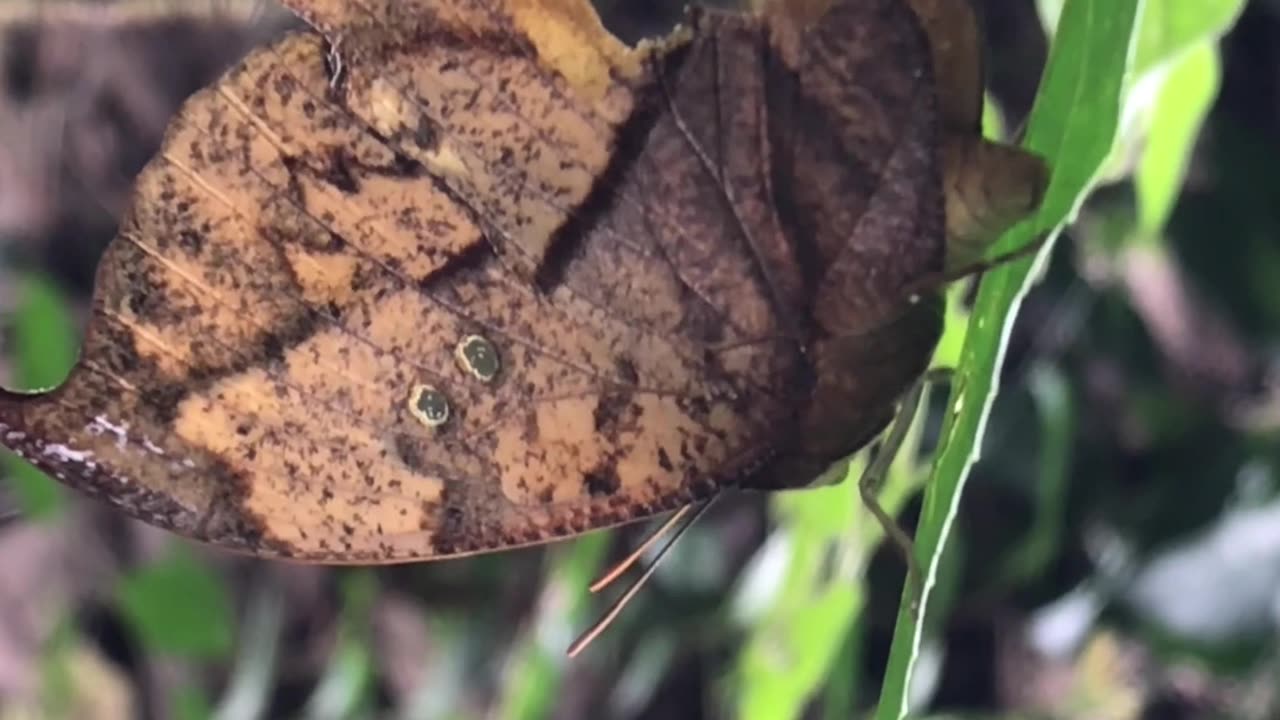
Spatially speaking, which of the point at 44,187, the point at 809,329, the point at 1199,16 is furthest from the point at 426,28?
the point at 44,187

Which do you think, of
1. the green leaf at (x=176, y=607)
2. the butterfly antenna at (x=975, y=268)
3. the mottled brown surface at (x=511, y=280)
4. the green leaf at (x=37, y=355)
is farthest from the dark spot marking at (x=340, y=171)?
A: the green leaf at (x=176, y=607)

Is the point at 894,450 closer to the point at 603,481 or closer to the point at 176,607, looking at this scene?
the point at 603,481

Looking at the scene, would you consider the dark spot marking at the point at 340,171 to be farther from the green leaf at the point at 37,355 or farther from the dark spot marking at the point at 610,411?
the green leaf at the point at 37,355

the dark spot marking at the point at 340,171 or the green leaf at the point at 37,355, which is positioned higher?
the green leaf at the point at 37,355

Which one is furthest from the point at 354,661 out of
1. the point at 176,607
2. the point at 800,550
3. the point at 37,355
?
the point at 800,550

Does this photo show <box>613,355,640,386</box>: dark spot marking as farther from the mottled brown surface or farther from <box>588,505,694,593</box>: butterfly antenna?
<box>588,505,694,593</box>: butterfly antenna

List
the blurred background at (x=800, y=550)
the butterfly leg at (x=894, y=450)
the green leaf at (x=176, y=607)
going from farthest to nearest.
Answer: the green leaf at (x=176, y=607) → the blurred background at (x=800, y=550) → the butterfly leg at (x=894, y=450)

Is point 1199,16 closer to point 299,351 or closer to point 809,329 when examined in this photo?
point 809,329
